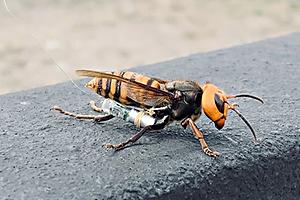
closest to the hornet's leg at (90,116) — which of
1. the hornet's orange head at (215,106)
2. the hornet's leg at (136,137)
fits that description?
the hornet's leg at (136,137)

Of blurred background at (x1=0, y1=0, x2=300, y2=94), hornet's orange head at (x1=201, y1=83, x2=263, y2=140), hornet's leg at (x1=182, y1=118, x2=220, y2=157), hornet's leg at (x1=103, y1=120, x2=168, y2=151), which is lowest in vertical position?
blurred background at (x1=0, y1=0, x2=300, y2=94)

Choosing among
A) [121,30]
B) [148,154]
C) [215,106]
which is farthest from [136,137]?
[121,30]

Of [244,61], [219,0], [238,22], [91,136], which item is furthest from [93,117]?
[219,0]

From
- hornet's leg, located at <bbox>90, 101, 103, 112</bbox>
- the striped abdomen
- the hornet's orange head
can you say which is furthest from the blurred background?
the hornet's orange head

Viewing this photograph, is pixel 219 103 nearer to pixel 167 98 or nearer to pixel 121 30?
pixel 167 98

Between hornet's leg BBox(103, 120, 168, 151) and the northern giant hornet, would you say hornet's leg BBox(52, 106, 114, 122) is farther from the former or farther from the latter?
hornet's leg BBox(103, 120, 168, 151)

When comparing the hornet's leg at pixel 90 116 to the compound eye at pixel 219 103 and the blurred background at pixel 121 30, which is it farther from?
the blurred background at pixel 121 30
